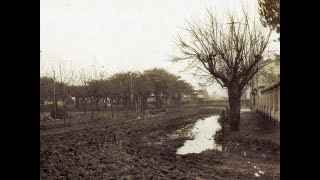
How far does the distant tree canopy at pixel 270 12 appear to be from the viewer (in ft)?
45.2

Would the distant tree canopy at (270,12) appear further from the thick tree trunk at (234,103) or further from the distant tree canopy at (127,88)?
the distant tree canopy at (127,88)

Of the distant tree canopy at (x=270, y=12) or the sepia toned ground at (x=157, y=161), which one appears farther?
the distant tree canopy at (x=270, y=12)

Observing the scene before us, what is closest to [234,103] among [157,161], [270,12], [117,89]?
[270,12]

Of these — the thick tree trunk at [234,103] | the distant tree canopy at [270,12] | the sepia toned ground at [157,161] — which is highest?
the distant tree canopy at [270,12]

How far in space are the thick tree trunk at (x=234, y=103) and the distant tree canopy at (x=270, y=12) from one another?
13.5 feet

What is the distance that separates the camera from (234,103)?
57.3 feet

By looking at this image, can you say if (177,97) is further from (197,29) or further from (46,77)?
(197,29)

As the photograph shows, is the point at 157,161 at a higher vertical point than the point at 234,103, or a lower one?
lower

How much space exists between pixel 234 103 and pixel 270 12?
18.2 ft

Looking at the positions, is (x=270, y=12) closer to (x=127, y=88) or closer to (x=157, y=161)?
(x=157, y=161)

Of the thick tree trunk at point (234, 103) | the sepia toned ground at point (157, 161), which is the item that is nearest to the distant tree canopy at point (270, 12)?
the thick tree trunk at point (234, 103)
